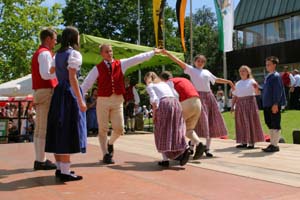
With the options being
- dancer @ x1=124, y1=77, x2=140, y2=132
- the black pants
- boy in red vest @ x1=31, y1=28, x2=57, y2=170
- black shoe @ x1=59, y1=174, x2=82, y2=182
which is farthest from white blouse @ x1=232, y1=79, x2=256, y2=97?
dancer @ x1=124, y1=77, x2=140, y2=132

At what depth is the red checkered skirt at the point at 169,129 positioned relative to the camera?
6023 mm

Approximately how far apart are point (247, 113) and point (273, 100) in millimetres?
615

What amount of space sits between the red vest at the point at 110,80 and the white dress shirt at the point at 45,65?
35.2 inches

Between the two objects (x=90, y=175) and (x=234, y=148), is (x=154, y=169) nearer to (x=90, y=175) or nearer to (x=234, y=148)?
(x=90, y=175)

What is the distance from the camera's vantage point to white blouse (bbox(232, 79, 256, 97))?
8125 millimetres

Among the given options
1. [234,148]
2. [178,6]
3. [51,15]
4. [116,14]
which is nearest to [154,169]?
[234,148]

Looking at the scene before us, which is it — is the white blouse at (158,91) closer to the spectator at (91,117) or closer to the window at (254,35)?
the spectator at (91,117)

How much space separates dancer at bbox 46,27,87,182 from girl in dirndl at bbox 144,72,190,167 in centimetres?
126

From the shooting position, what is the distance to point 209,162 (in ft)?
21.4

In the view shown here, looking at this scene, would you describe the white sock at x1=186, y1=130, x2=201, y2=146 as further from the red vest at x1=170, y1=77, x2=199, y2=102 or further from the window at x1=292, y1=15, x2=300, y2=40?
the window at x1=292, y1=15, x2=300, y2=40

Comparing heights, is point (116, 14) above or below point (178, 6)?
above

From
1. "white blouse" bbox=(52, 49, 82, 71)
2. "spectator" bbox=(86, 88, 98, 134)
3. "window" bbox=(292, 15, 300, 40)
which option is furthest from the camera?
"window" bbox=(292, 15, 300, 40)

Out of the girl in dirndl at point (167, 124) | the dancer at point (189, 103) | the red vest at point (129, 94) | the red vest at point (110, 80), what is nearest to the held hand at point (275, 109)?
the dancer at point (189, 103)

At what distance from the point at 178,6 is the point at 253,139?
11.5 meters
